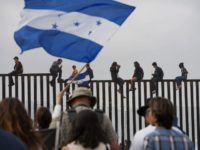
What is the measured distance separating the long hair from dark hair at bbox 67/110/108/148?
1.90ft

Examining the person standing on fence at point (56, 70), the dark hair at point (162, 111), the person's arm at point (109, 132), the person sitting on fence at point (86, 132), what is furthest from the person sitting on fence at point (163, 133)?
the person standing on fence at point (56, 70)

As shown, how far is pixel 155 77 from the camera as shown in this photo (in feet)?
59.9

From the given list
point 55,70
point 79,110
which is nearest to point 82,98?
point 79,110

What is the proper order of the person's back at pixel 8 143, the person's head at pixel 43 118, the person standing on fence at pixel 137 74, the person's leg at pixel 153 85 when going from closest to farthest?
the person's back at pixel 8 143 < the person's head at pixel 43 118 < the person's leg at pixel 153 85 < the person standing on fence at pixel 137 74

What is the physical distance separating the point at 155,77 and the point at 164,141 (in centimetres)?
1304

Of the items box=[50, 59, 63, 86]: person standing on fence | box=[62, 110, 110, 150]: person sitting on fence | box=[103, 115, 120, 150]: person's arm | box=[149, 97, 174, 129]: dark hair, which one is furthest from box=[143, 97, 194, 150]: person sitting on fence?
box=[50, 59, 63, 86]: person standing on fence

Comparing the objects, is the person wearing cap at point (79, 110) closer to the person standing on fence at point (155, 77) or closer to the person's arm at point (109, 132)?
the person's arm at point (109, 132)

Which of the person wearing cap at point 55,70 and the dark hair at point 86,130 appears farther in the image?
the person wearing cap at point 55,70

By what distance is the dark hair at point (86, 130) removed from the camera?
17.2 ft

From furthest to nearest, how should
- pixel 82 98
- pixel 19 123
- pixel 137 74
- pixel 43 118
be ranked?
1. pixel 137 74
2. pixel 43 118
3. pixel 82 98
4. pixel 19 123

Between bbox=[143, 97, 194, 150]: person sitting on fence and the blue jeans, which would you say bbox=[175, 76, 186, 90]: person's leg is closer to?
the blue jeans

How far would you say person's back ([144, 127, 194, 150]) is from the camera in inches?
207

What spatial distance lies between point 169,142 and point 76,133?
2.19 ft

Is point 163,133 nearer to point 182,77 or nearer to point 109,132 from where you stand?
point 109,132
